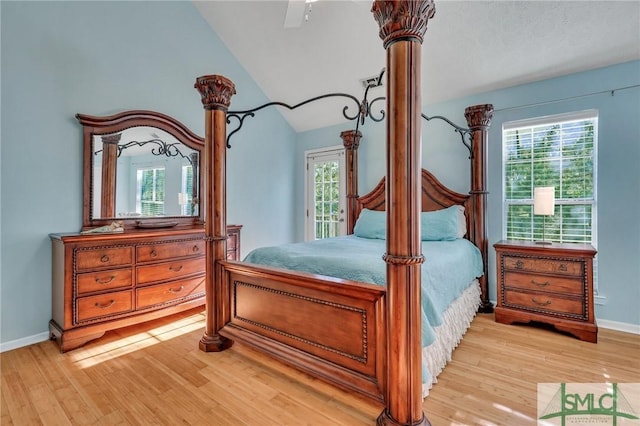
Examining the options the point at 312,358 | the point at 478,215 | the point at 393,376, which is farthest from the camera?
the point at 478,215

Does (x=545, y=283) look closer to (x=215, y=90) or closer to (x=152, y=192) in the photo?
(x=215, y=90)

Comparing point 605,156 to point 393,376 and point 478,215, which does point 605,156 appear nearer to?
point 478,215

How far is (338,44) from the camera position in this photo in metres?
3.64

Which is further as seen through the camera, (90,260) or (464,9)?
(464,9)

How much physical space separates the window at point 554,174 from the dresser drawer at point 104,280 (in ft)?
12.7

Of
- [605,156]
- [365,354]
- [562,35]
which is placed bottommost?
[365,354]

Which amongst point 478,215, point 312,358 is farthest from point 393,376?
point 478,215

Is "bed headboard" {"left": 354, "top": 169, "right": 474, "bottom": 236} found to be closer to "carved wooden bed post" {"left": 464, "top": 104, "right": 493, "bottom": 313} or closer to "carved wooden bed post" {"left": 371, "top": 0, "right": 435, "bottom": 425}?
"carved wooden bed post" {"left": 464, "top": 104, "right": 493, "bottom": 313}

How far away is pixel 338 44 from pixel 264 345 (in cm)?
330

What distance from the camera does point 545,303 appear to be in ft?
9.02

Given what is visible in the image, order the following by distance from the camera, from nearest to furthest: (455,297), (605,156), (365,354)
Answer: (365,354), (455,297), (605,156)

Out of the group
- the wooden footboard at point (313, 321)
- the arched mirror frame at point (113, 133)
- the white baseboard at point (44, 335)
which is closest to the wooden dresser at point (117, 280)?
the white baseboard at point (44, 335)

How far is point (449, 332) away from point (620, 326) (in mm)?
1878

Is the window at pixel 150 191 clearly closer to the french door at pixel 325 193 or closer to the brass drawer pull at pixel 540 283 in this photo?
the french door at pixel 325 193
